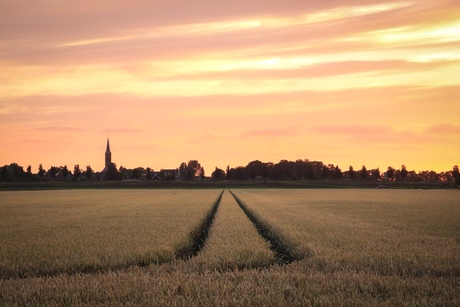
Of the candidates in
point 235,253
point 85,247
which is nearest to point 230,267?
point 235,253

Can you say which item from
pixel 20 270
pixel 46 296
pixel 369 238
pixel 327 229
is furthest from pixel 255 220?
pixel 46 296

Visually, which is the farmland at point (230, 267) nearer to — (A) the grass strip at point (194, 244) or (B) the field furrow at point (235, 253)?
(B) the field furrow at point (235, 253)

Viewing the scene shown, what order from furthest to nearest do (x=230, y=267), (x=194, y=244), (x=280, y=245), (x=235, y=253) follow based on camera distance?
(x=194, y=244)
(x=280, y=245)
(x=235, y=253)
(x=230, y=267)

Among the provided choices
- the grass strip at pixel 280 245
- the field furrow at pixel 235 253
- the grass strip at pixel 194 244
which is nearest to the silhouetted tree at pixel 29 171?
the grass strip at pixel 194 244

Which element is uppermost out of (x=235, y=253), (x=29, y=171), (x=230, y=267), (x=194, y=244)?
(x=29, y=171)

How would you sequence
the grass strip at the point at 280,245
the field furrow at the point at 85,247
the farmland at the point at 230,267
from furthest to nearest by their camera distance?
1. the grass strip at the point at 280,245
2. the field furrow at the point at 85,247
3. the farmland at the point at 230,267

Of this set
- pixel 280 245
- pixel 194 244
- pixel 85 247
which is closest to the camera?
pixel 85 247

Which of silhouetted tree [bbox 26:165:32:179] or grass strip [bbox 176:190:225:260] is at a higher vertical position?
silhouetted tree [bbox 26:165:32:179]

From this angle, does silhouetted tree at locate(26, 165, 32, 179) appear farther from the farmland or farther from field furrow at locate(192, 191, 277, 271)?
field furrow at locate(192, 191, 277, 271)

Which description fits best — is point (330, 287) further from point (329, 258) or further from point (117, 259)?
point (117, 259)

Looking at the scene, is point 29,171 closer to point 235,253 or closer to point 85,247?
point 85,247

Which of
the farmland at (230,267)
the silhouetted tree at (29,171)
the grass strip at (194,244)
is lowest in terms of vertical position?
the grass strip at (194,244)

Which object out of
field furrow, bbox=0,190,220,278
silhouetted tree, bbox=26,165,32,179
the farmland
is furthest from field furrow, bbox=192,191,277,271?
silhouetted tree, bbox=26,165,32,179

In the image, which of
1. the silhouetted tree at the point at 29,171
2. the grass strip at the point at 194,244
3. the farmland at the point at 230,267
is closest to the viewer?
the farmland at the point at 230,267
